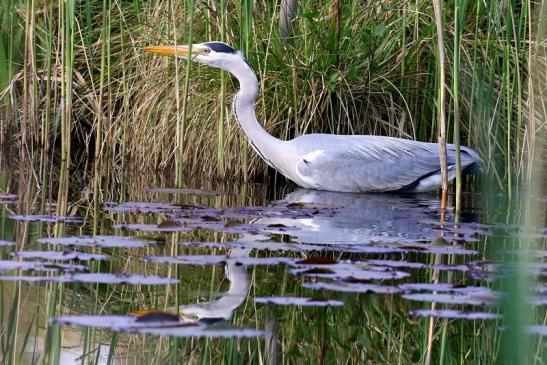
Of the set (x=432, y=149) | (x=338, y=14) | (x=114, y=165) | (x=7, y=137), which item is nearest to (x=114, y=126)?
(x=114, y=165)

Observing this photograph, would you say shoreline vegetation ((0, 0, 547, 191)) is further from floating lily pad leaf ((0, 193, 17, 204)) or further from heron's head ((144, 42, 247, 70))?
floating lily pad leaf ((0, 193, 17, 204))

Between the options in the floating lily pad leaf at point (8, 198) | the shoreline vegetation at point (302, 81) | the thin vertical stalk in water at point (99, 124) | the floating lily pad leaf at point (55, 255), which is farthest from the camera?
the shoreline vegetation at point (302, 81)

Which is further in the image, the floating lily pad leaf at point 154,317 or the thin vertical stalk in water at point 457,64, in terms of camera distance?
the thin vertical stalk in water at point 457,64

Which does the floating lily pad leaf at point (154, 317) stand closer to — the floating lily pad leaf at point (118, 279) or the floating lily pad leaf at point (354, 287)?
the floating lily pad leaf at point (118, 279)

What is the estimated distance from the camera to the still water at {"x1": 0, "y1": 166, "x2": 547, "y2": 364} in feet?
Answer: 10.1

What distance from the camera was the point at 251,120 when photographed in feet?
23.0

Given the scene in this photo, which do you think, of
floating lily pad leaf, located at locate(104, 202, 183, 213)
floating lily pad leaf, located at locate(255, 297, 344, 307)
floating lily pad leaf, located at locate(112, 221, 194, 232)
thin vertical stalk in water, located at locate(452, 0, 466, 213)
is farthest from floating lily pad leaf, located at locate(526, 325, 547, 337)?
floating lily pad leaf, located at locate(104, 202, 183, 213)

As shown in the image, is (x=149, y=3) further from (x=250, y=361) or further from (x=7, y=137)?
(x=250, y=361)

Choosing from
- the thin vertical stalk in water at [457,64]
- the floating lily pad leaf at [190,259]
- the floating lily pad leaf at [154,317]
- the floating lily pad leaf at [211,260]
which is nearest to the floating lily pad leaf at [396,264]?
the floating lily pad leaf at [211,260]

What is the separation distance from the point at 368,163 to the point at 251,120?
829 mm

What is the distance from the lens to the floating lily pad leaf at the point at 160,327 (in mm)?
2943

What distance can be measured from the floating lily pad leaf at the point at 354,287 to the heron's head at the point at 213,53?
350 cm

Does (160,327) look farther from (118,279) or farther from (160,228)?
(160,228)

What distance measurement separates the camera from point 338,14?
7.48m
